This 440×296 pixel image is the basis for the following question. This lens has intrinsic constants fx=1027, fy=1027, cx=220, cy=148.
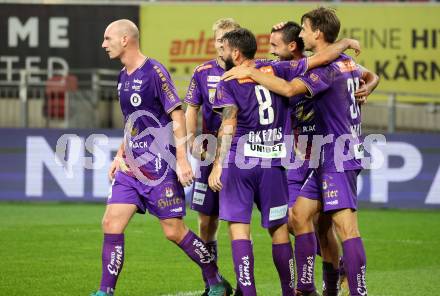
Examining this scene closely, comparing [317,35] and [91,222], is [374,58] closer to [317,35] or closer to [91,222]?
[91,222]

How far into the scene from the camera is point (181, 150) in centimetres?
838

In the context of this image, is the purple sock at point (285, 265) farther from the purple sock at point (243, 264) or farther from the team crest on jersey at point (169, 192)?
the team crest on jersey at point (169, 192)

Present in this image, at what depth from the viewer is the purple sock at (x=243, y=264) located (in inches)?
313

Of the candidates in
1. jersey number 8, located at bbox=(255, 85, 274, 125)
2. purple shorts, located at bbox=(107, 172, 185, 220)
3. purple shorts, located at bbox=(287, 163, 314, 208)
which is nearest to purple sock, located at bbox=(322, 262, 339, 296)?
purple shorts, located at bbox=(287, 163, 314, 208)

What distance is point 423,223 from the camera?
1549cm

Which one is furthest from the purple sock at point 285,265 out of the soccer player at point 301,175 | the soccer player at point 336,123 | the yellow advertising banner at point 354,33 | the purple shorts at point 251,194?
the yellow advertising banner at point 354,33

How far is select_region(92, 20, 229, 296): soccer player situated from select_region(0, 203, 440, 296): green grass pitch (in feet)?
3.94

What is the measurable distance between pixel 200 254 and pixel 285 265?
84cm

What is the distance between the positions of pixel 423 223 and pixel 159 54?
7.80 m

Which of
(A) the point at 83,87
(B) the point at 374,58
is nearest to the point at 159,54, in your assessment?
(A) the point at 83,87

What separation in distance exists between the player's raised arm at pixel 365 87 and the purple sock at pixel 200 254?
1794 millimetres

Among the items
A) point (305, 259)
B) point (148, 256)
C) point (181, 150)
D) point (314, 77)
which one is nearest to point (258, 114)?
point (314, 77)

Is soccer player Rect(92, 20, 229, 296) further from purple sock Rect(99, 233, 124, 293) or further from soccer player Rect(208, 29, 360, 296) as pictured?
soccer player Rect(208, 29, 360, 296)

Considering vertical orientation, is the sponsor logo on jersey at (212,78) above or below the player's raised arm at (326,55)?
below
